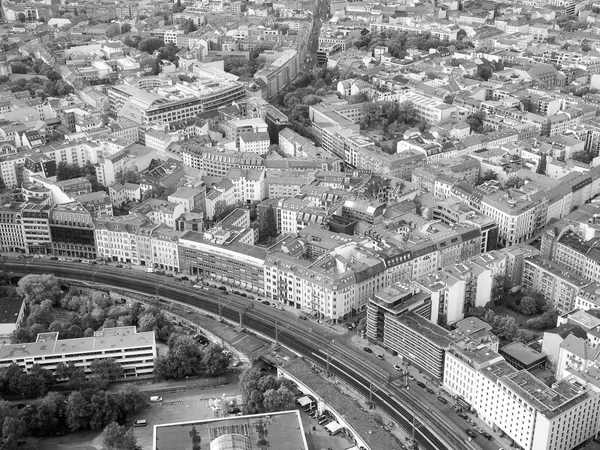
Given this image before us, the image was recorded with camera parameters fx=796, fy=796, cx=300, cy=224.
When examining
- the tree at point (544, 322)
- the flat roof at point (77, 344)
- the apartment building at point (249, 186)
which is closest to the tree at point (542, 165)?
the tree at point (544, 322)

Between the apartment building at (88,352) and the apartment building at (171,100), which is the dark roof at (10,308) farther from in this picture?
the apartment building at (171,100)

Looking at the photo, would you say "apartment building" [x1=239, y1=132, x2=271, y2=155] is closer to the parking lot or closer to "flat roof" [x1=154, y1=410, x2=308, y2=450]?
the parking lot

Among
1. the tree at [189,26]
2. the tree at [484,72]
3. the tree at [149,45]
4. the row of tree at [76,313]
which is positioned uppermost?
the tree at [189,26]

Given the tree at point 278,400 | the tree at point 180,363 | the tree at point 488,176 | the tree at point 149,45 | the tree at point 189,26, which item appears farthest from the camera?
the tree at point 189,26

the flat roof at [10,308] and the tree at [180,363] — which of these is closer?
the tree at [180,363]

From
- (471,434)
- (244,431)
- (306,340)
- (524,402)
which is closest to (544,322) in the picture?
(524,402)

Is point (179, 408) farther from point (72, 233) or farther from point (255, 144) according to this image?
point (255, 144)

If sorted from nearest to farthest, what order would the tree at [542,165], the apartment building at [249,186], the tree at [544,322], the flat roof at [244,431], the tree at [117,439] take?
the flat roof at [244,431] < the tree at [117,439] < the tree at [544,322] < the apartment building at [249,186] < the tree at [542,165]

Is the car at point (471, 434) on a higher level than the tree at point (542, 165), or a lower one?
lower
